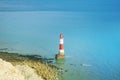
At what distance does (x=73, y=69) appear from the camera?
672 inches

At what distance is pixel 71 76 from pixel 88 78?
0.72m

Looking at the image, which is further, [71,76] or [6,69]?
[71,76]

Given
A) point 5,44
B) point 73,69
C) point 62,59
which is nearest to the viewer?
point 73,69

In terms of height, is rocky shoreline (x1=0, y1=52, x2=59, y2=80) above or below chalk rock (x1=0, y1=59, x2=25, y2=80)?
below

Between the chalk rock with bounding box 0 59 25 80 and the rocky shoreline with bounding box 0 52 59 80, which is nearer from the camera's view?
the chalk rock with bounding box 0 59 25 80

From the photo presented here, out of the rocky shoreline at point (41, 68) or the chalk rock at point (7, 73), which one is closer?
the chalk rock at point (7, 73)

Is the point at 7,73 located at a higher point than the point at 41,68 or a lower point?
higher

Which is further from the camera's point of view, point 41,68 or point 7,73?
point 41,68

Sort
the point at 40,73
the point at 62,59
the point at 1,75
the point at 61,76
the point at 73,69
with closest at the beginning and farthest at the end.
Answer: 1. the point at 1,75
2. the point at 40,73
3. the point at 61,76
4. the point at 73,69
5. the point at 62,59

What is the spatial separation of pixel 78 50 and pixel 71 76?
6565 millimetres

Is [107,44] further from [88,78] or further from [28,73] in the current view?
[28,73]

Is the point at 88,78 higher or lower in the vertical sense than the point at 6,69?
lower

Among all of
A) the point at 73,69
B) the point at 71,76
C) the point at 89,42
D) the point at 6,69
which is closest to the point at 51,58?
the point at 73,69

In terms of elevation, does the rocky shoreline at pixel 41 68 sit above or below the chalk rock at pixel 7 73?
below
